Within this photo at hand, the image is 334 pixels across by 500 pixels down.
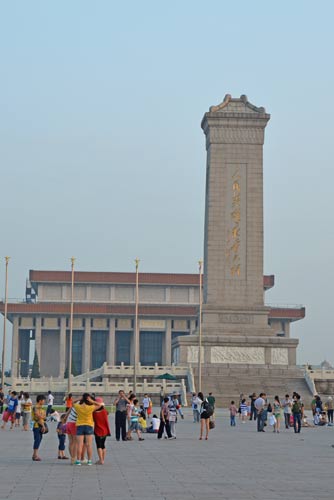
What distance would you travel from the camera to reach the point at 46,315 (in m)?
117

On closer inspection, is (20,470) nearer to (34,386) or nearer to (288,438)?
(288,438)

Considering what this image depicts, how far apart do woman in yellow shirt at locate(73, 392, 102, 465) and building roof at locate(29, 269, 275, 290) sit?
10157 centimetres

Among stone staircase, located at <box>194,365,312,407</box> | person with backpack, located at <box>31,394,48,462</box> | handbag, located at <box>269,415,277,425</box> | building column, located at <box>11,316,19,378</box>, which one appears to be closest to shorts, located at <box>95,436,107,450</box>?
person with backpack, located at <box>31,394,48,462</box>

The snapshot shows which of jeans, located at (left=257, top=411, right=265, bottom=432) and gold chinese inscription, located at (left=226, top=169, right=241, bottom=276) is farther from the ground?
gold chinese inscription, located at (left=226, top=169, right=241, bottom=276)

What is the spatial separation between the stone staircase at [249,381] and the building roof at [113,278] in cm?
5180

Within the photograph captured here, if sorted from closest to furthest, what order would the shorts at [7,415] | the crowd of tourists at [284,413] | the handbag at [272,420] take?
1. the shorts at [7,415]
2. the crowd of tourists at [284,413]
3. the handbag at [272,420]

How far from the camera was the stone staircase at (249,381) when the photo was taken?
66562mm

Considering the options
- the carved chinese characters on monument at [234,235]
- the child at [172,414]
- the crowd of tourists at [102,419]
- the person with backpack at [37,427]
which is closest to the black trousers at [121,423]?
the crowd of tourists at [102,419]

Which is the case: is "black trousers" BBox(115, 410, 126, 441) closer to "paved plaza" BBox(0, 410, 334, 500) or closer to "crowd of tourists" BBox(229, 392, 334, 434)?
"paved plaza" BBox(0, 410, 334, 500)

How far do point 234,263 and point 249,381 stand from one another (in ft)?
32.3

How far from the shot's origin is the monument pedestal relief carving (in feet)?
238

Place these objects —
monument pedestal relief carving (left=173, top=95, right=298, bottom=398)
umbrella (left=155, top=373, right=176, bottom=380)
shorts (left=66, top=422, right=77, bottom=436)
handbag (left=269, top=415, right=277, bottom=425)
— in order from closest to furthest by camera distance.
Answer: shorts (left=66, top=422, right=77, bottom=436), handbag (left=269, top=415, right=277, bottom=425), umbrella (left=155, top=373, right=176, bottom=380), monument pedestal relief carving (left=173, top=95, right=298, bottom=398)

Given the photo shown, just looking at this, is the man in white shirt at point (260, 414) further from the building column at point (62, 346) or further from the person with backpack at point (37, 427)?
the building column at point (62, 346)

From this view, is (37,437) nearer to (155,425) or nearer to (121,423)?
(121,423)
